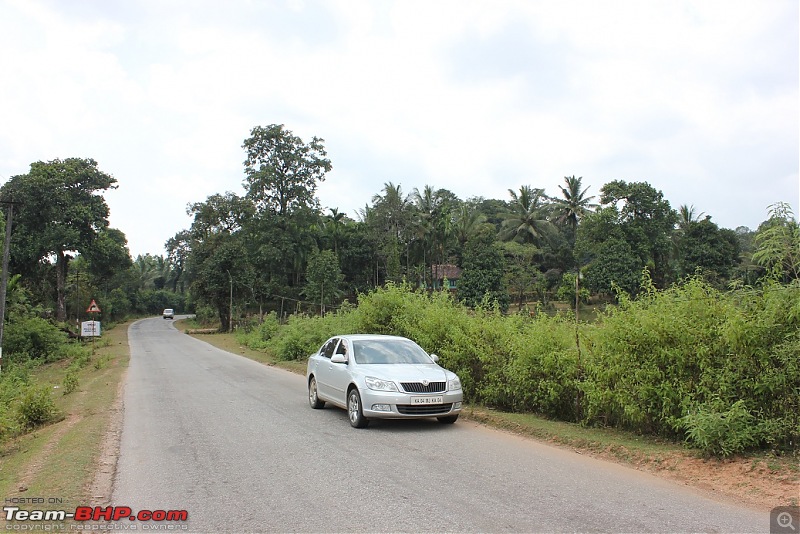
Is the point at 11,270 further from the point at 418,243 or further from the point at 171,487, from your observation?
the point at 171,487

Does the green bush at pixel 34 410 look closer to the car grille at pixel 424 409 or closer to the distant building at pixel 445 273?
the car grille at pixel 424 409

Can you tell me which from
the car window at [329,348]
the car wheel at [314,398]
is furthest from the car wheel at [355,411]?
the car wheel at [314,398]

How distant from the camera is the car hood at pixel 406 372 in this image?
935 centimetres

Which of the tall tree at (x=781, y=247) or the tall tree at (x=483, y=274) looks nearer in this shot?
the tall tree at (x=781, y=247)

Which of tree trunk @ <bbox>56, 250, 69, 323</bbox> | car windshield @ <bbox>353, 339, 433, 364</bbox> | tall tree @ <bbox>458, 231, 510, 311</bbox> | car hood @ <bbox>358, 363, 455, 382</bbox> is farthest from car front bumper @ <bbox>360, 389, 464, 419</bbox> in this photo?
tree trunk @ <bbox>56, 250, 69, 323</bbox>

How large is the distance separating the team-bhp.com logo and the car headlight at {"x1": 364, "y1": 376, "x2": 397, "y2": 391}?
13.9 feet

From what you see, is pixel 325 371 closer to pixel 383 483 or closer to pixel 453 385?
Result: pixel 453 385

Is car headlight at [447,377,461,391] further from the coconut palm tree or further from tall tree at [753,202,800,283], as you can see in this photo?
the coconut palm tree

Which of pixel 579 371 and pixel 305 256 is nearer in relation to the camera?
pixel 579 371

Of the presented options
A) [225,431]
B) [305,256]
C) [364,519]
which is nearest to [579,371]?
[364,519]

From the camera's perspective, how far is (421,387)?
30.3 feet

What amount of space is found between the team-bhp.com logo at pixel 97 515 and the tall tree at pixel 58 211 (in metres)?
47.3

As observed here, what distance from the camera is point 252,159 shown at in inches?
2504

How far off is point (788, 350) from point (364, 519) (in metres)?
5.10
